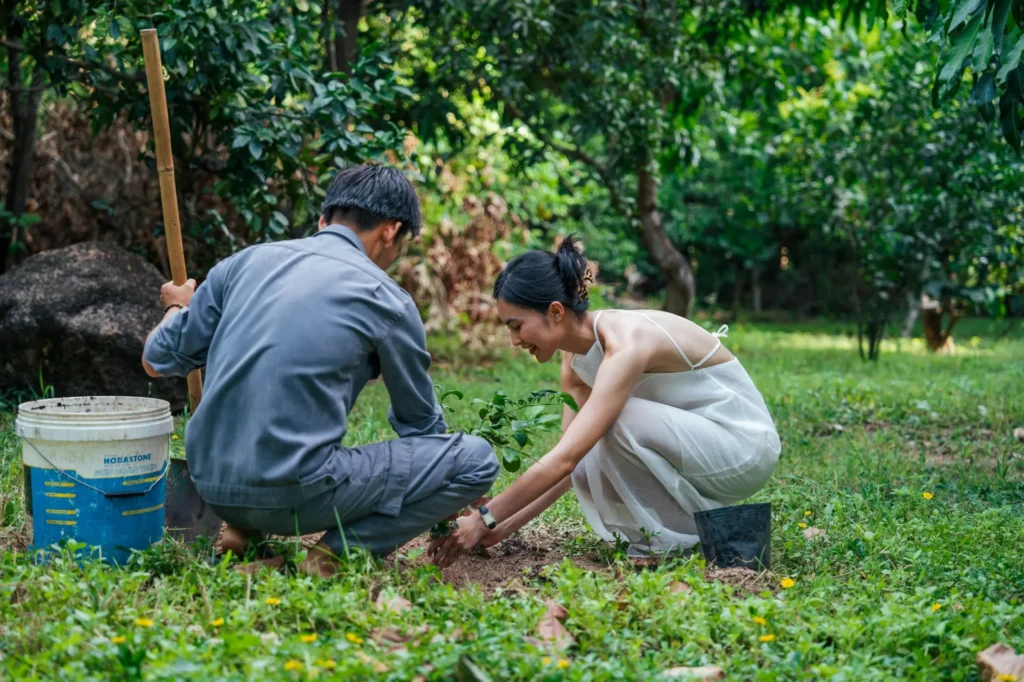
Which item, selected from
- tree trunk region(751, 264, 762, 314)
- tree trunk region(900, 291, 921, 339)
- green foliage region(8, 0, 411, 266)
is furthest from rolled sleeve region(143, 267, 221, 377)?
tree trunk region(751, 264, 762, 314)

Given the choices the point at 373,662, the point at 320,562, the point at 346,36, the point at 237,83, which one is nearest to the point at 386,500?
the point at 320,562

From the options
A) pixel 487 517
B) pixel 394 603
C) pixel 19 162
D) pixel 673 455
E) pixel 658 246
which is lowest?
pixel 394 603

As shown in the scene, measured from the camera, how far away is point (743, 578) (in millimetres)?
3203

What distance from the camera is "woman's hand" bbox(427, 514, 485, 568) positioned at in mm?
3219

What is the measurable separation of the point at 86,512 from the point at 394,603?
100cm

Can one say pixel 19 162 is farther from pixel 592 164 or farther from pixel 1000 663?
pixel 1000 663

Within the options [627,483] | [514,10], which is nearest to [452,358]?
[514,10]

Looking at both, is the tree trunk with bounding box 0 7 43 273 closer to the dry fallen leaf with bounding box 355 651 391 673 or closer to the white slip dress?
the white slip dress

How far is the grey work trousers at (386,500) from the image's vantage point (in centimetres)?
297

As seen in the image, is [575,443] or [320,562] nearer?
[320,562]

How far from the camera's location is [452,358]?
9273 mm

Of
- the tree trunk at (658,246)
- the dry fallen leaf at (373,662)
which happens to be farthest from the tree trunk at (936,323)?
the dry fallen leaf at (373,662)

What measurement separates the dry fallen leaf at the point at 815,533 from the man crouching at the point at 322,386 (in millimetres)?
1293

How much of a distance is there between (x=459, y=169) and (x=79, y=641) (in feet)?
26.4
